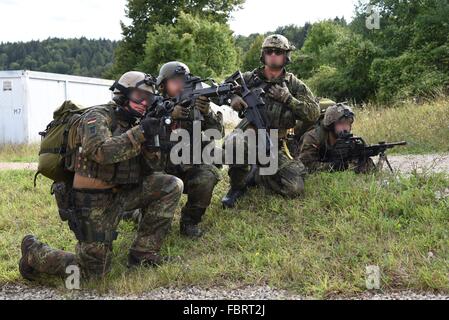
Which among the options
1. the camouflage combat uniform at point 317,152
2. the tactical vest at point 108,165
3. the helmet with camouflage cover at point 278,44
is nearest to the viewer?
the tactical vest at point 108,165

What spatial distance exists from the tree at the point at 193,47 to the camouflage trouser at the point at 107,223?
24.3 meters

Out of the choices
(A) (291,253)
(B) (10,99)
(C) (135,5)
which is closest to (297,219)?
(A) (291,253)

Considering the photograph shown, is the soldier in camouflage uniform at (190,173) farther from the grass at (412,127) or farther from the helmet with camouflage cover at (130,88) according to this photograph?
the grass at (412,127)

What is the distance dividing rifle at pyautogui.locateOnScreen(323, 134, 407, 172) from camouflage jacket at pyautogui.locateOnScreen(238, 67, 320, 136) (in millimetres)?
615

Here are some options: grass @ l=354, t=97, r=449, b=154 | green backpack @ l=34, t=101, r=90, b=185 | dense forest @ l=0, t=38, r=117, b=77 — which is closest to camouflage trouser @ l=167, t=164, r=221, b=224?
green backpack @ l=34, t=101, r=90, b=185

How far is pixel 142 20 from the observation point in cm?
3759

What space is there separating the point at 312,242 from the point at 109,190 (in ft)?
6.37

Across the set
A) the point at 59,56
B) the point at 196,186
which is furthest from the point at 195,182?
the point at 59,56

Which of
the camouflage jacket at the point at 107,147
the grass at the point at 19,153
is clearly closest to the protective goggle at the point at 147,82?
the camouflage jacket at the point at 107,147

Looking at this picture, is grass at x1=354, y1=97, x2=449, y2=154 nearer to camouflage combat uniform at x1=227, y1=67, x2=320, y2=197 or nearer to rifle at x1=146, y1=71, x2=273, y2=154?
camouflage combat uniform at x1=227, y1=67, x2=320, y2=197

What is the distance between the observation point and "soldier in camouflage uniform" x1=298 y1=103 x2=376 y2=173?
20.6 ft

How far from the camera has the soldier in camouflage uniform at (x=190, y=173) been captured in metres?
5.29
